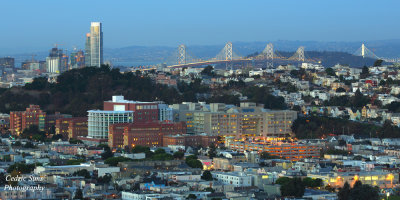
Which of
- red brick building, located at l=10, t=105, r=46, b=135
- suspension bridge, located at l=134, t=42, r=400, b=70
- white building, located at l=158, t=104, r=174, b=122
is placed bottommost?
red brick building, located at l=10, t=105, r=46, b=135

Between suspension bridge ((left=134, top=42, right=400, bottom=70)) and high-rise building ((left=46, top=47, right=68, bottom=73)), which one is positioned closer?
suspension bridge ((left=134, top=42, right=400, bottom=70))

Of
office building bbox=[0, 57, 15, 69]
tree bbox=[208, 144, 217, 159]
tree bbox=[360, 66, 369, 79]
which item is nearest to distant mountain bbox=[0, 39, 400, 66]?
office building bbox=[0, 57, 15, 69]

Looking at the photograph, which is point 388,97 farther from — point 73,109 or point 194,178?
point 194,178

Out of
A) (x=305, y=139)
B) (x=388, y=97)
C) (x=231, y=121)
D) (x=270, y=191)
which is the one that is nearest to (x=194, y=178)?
(x=270, y=191)

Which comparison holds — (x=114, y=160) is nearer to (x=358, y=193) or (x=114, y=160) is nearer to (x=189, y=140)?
(x=189, y=140)

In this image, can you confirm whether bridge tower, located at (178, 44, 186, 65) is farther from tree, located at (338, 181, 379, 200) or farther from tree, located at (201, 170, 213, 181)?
tree, located at (338, 181, 379, 200)

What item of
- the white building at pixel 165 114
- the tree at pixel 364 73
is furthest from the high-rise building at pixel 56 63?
the white building at pixel 165 114
